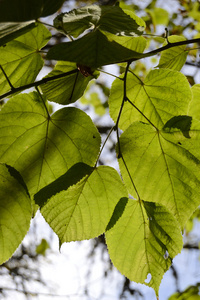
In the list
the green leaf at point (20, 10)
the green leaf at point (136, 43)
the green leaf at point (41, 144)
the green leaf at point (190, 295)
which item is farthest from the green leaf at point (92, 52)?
the green leaf at point (190, 295)

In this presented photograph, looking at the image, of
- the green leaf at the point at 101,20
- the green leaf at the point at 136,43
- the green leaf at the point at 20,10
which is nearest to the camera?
the green leaf at the point at 20,10

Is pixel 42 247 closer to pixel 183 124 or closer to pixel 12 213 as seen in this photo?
pixel 12 213

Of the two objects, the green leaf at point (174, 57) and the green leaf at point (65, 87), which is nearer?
the green leaf at point (65, 87)

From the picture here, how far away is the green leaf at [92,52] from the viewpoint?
0.45 m

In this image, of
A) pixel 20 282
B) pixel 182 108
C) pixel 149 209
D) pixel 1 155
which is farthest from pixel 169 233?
pixel 20 282

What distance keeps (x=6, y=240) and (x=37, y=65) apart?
1.37 ft

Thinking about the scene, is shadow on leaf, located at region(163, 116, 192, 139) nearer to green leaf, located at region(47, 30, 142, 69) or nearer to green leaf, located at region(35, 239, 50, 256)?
green leaf, located at region(47, 30, 142, 69)

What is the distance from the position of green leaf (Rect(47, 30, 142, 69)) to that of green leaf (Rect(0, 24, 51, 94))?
292 millimetres

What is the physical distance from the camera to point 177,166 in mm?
690

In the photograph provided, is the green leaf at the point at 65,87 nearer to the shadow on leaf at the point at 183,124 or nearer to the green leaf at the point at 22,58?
the green leaf at the point at 22,58

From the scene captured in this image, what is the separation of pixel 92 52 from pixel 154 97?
366 mm

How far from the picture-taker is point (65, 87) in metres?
0.77

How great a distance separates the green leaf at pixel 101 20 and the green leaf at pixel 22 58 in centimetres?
19

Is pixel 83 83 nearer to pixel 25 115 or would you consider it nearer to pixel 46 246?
pixel 25 115
